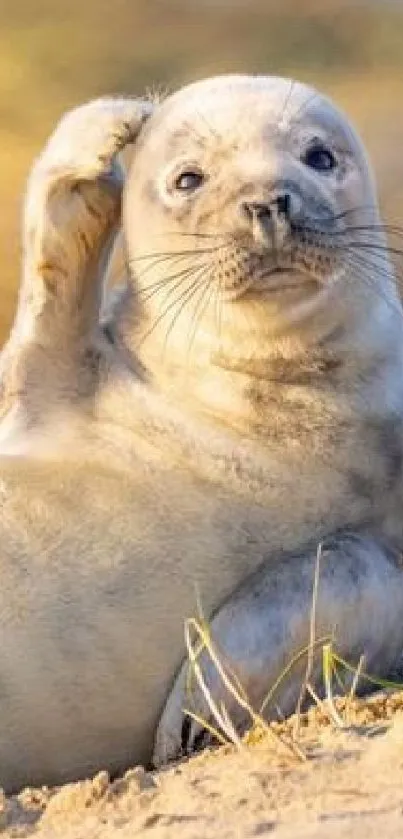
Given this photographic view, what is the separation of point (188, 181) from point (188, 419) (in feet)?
1.79

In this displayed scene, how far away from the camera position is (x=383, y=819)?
2.87m

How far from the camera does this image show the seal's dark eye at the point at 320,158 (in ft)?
14.9

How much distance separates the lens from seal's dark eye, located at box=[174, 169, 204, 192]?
4516 mm

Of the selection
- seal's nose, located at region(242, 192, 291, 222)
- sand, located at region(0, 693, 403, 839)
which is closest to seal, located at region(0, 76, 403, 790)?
seal's nose, located at region(242, 192, 291, 222)

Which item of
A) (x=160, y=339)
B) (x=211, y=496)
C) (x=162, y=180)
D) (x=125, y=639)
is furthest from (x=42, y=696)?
(x=162, y=180)

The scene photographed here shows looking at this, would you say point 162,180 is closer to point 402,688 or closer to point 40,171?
point 40,171

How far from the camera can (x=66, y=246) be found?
4828mm

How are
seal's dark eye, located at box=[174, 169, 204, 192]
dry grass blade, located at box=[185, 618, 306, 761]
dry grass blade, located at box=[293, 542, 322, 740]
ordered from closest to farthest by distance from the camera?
dry grass blade, located at box=[185, 618, 306, 761], dry grass blade, located at box=[293, 542, 322, 740], seal's dark eye, located at box=[174, 169, 204, 192]

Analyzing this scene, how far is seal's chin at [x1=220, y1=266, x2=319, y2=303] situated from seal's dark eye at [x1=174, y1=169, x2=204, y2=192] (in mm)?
301

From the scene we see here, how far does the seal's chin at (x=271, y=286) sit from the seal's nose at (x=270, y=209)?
0.12 meters

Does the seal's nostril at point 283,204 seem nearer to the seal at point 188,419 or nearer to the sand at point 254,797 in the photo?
the seal at point 188,419

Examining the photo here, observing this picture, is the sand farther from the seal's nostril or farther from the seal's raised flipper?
the seal's raised flipper

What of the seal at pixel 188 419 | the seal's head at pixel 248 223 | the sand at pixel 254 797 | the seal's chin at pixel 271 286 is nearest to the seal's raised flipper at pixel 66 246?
the seal at pixel 188 419

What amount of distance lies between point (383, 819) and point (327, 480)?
171 centimetres
